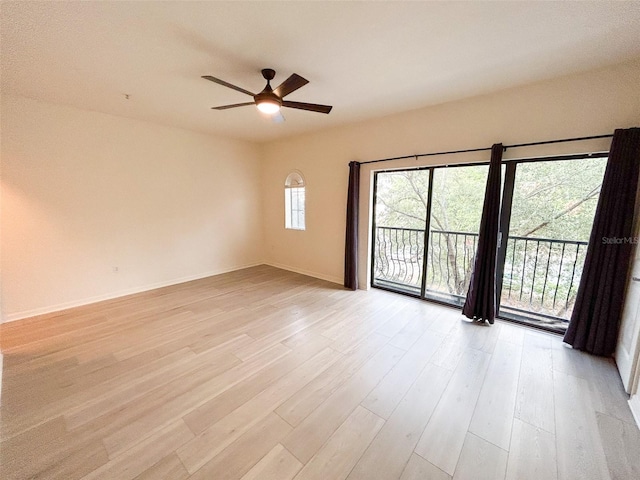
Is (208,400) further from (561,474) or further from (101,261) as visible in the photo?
(101,261)

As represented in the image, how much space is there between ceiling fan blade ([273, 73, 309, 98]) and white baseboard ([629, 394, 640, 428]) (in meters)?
3.33

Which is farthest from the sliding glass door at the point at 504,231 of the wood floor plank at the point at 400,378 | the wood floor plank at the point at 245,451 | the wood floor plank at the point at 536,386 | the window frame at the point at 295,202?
the wood floor plank at the point at 245,451

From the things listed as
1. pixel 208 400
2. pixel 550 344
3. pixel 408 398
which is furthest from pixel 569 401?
pixel 208 400

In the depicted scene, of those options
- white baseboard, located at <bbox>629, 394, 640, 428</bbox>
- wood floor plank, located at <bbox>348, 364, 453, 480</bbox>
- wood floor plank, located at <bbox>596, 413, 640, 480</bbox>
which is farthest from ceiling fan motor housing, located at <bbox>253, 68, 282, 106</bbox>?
white baseboard, located at <bbox>629, 394, 640, 428</bbox>

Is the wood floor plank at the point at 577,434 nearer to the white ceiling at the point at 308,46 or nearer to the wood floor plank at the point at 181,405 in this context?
the wood floor plank at the point at 181,405

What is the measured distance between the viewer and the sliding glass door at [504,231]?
2717 mm

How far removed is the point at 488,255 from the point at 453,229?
31.9 inches

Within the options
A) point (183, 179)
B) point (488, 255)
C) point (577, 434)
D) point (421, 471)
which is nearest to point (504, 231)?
point (488, 255)

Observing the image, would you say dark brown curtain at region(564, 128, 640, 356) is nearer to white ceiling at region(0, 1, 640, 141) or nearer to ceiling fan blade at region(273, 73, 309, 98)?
white ceiling at region(0, 1, 640, 141)

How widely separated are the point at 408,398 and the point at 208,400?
1506mm

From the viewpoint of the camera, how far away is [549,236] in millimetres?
2838

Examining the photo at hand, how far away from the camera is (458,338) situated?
2.69m

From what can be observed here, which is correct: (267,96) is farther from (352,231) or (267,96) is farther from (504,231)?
(504,231)

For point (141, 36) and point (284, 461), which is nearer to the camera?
point (284, 461)
